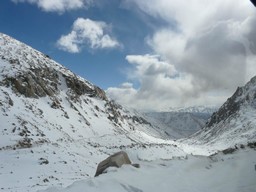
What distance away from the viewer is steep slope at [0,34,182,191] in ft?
115

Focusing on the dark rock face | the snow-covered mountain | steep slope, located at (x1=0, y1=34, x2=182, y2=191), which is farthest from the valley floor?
the dark rock face

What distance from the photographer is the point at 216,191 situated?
14.9 m

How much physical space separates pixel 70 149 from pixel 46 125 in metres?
28.2

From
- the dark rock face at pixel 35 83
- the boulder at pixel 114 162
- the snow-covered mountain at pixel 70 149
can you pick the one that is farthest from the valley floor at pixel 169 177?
the dark rock face at pixel 35 83

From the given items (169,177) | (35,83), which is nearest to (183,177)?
(169,177)

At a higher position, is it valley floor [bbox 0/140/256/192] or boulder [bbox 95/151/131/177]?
boulder [bbox 95/151/131/177]

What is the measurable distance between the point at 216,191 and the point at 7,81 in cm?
8287

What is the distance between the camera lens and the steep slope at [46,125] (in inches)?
1383

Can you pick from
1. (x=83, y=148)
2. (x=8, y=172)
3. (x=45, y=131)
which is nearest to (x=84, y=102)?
(x=45, y=131)

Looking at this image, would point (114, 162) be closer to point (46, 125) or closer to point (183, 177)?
point (183, 177)

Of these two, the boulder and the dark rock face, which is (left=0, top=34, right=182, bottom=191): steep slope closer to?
the dark rock face

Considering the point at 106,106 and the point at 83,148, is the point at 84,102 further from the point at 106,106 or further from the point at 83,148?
the point at 83,148

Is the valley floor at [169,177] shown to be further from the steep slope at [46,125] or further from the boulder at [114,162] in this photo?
the boulder at [114,162]

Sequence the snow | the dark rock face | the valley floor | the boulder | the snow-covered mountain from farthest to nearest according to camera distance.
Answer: the dark rock face < the boulder < the snow-covered mountain < the valley floor < the snow
